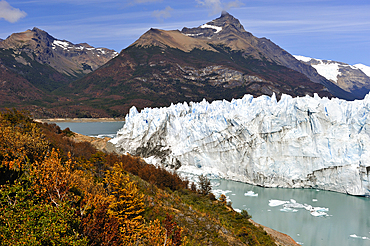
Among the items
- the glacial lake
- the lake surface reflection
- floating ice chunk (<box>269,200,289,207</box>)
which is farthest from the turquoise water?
floating ice chunk (<box>269,200,289,207</box>)

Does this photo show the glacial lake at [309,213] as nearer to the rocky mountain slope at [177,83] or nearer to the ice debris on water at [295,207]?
the ice debris on water at [295,207]

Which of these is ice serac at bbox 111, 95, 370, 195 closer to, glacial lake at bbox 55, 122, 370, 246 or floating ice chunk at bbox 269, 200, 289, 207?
glacial lake at bbox 55, 122, 370, 246

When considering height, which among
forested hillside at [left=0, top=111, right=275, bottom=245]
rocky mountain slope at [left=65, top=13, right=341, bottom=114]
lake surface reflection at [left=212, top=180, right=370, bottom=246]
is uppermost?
rocky mountain slope at [left=65, top=13, right=341, bottom=114]

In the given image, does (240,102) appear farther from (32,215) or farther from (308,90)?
(308,90)

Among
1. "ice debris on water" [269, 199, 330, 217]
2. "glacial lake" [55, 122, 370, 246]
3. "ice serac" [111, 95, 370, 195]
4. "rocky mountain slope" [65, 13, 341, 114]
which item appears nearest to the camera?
"glacial lake" [55, 122, 370, 246]

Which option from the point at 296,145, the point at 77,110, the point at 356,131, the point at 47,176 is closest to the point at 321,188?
the point at 296,145
